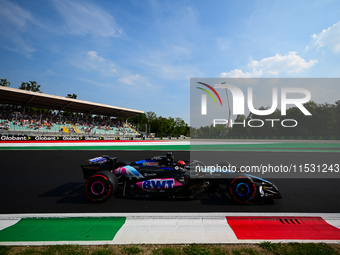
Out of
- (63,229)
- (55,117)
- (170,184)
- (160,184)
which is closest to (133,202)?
(160,184)

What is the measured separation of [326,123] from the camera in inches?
816

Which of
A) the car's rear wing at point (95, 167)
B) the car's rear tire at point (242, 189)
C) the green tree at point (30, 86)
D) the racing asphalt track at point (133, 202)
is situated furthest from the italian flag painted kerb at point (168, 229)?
the green tree at point (30, 86)

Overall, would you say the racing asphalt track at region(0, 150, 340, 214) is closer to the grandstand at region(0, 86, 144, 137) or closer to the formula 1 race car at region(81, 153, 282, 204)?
the formula 1 race car at region(81, 153, 282, 204)

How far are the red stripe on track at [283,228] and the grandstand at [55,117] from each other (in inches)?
1067

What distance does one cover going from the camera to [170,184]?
4094 millimetres

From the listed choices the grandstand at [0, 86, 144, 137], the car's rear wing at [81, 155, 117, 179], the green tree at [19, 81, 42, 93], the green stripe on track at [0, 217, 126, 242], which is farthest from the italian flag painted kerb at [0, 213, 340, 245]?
the green tree at [19, 81, 42, 93]

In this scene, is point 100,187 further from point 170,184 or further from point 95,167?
point 170,184

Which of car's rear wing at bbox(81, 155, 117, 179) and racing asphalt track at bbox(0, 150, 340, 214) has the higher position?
car's rear wing at bbox(81, 155, 117, 179)

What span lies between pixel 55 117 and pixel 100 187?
105ft

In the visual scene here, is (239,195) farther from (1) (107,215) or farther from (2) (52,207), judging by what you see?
(2) (52,207)

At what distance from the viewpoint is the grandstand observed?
79.4 feet

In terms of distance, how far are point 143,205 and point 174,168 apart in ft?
3.32

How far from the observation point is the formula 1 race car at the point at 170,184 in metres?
3.95

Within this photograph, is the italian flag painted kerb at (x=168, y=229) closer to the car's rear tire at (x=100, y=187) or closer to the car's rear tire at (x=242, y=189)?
the car's rear tire at (x=242, y=189)
